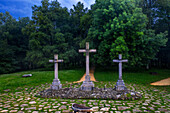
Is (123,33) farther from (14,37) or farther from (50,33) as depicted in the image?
(14,37)

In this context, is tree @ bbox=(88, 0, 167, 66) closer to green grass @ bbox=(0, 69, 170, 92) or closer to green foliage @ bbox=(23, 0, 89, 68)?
green grass @ bbox=(0, 69, 170, 92)


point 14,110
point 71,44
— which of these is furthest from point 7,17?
point 14,110

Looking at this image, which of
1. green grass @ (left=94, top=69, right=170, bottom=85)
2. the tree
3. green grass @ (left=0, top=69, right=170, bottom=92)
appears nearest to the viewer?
green grass @ (left=0, top=69, right=170, bottom=92)

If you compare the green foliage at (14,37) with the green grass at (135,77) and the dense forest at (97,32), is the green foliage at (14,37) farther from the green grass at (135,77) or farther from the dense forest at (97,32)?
the green grass at (135,77)

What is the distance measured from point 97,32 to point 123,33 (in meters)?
3.56

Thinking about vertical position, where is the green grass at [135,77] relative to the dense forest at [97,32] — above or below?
below

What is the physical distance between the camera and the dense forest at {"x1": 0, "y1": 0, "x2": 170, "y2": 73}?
15.8 metres

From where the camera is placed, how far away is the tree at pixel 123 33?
15.0m

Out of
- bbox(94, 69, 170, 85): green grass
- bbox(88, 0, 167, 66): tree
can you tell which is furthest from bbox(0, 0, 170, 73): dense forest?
bbox(94, 69, 170, 85): green grass

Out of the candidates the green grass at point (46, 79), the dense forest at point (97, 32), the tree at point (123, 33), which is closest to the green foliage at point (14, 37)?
the dense forest at point (97, 32)

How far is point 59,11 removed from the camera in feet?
78.9

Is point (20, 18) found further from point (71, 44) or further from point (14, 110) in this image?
point (14, 110)

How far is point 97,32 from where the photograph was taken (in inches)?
665

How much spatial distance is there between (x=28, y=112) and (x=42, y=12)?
20773mm
